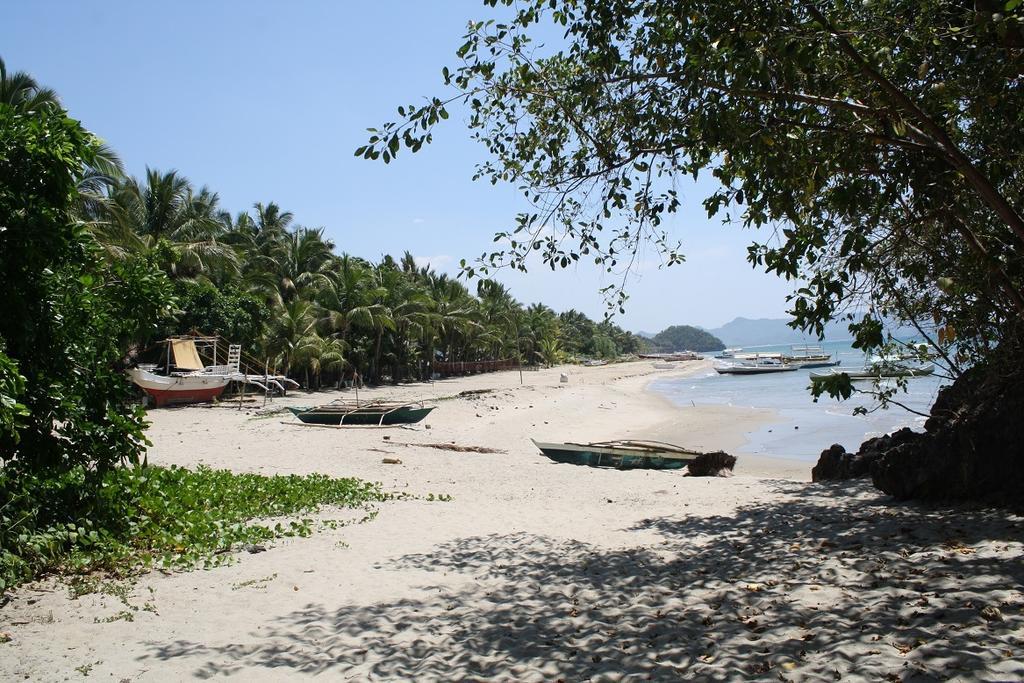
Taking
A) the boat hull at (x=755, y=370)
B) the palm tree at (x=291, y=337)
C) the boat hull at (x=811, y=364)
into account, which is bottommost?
the boat hull at (x=755, y=370)

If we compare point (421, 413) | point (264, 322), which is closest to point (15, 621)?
point (421, 413)

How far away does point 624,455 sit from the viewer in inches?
627

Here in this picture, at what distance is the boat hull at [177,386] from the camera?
2592cm

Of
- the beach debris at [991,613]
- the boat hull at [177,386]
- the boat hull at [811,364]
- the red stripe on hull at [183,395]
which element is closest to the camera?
the beach debris at [991,613]

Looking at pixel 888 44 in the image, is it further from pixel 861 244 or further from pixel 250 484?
pixel 250 484

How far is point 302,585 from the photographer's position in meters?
6.70

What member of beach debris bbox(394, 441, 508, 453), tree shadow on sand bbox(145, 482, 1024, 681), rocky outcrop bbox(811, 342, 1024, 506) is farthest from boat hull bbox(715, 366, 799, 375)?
tree shadow on sand bbox(145, 482, 1024, 681)

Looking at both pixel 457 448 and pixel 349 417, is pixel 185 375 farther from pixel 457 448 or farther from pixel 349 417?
pixel 457 448

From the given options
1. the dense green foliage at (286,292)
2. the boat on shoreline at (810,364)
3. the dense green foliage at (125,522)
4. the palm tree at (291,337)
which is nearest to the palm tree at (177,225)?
the dense green foliage at (286,292)

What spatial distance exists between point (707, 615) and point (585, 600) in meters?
1.12

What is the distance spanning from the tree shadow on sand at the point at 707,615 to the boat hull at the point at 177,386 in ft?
71.5

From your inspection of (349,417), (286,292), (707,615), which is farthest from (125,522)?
(286,292)

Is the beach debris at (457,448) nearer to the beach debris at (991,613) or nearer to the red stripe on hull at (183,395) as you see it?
the red stripe on hull at (183,395)

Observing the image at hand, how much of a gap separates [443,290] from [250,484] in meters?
47.3
